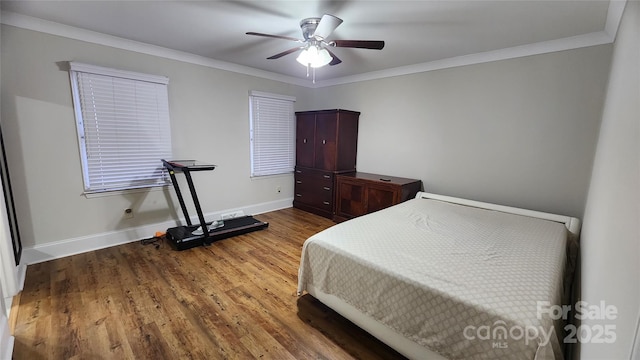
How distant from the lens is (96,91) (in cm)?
285

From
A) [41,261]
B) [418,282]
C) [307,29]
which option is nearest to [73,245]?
[41,261]

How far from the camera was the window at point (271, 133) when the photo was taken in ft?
14.1

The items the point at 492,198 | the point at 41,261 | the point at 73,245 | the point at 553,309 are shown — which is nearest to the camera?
the point at 553,309

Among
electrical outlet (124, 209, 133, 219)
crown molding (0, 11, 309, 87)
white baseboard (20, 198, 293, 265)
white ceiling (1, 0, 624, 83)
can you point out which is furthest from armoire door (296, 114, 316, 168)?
electrical outlet (124, 209, 133, 219)

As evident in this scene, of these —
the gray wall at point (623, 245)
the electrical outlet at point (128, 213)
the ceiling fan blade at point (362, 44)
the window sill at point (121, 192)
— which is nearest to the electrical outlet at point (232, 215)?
the window sill at point (121, 192)

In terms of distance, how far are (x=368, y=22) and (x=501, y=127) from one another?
2016mm

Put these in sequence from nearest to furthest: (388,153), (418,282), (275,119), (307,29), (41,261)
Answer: (418,282), (307,29), (41,261), (388,153), (275,119)

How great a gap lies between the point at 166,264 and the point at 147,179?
4.06 feet

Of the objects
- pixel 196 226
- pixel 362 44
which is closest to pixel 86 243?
pixel 196 226

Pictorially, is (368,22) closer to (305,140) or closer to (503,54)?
(503,54)

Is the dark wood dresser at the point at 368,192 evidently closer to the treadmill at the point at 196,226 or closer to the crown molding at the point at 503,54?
the treadmill at the point at 196,226

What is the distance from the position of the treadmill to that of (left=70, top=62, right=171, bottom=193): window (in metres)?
0.31

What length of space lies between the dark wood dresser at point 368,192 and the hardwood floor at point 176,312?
1409 millimetres

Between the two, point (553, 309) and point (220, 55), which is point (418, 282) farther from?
point (220, 55)
